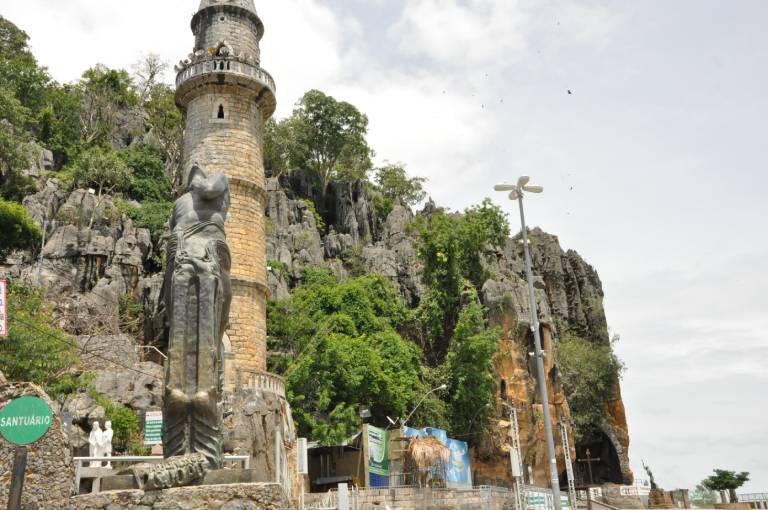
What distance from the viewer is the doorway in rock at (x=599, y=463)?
156 feet

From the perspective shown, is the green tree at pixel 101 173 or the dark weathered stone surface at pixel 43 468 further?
the green tree at pixel 101 173

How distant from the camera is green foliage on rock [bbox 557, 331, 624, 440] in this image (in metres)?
44.4

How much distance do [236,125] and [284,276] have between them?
10.0 m

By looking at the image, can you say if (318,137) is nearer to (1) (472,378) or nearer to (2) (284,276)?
(2) (284,276)

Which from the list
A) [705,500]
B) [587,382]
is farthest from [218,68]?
[705,500]

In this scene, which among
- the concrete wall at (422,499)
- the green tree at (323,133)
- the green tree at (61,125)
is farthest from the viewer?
the green tree at (323,133)

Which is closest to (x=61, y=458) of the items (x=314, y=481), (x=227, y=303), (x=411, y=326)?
(x=227, y=303)

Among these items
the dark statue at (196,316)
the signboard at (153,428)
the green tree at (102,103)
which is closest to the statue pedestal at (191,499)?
the dark statue at (196,316)

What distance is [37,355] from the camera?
2033cm

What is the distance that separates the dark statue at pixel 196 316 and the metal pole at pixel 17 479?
4.15 feet

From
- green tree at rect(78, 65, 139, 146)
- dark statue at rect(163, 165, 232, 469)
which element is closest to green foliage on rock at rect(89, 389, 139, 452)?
dark statue at rect(163, 165, 232, 469)

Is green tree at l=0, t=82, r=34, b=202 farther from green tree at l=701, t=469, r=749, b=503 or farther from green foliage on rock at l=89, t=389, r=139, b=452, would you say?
green tree at l=701, t=469, r=749, b=503

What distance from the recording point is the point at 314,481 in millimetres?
28594

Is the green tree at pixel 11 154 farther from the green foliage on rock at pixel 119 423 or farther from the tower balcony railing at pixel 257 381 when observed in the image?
the tower balcony railing at pixel 257 381
